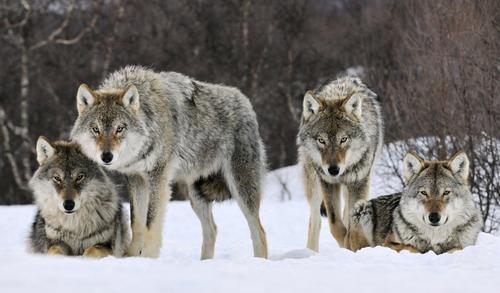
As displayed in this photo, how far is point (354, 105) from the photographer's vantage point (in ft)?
23.3

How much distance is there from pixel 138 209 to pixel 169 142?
1.98 feet

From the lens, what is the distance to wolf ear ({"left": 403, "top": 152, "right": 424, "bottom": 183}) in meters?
6.29

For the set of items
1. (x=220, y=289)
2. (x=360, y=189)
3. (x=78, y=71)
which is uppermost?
(x=78, y=71)

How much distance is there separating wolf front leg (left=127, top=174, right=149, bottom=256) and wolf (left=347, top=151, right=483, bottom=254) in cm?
195

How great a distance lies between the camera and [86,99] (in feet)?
20.7

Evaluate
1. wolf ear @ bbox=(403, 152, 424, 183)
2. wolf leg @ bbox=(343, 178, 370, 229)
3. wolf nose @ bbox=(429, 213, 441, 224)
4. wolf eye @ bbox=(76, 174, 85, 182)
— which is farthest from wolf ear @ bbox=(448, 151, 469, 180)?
wolf eye @ bbox=(76, 174, 85, 182)

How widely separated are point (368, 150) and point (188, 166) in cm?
164

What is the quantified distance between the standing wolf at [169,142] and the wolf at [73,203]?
6.0 inches

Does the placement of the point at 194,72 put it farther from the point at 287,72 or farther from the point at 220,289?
the point at 220,289

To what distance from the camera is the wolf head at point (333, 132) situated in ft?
22.2

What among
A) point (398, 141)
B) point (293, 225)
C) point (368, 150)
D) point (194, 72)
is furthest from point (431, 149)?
point (194, 72)

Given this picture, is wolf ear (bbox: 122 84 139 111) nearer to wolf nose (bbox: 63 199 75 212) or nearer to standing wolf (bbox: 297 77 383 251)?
wolf nose (bbox: 63 199 75 212)

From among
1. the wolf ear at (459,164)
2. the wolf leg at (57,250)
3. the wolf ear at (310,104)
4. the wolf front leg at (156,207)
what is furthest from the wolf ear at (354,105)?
the wolf leg at (57,250)

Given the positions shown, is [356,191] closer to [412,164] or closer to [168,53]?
[412,164]
